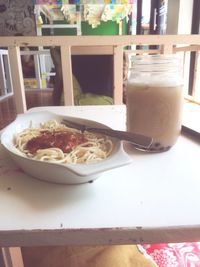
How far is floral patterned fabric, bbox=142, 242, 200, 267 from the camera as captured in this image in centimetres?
79

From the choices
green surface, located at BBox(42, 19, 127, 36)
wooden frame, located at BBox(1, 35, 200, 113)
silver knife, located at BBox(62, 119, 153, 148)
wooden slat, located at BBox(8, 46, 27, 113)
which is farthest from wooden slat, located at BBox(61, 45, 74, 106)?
green surface, located at BBox(42, 19, 127, 36)

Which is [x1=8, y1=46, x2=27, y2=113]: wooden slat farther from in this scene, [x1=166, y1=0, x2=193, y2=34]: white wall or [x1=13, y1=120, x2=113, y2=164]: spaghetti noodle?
[x1=166, y1=0, x2=193, y2=34]: white wall

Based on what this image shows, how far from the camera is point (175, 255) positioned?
819 millimetres

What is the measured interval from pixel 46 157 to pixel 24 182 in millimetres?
46

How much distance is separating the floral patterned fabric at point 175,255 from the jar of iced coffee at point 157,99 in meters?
0.48

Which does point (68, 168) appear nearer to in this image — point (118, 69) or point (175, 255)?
point (175, 255)

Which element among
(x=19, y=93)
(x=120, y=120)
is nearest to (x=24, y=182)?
(x=120, y=120)

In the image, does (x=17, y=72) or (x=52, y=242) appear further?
(x=17, y=72)

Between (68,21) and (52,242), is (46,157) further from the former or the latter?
(68,21)

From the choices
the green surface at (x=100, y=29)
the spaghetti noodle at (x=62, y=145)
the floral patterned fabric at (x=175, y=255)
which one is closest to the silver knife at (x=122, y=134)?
the spaghetti noodle at (x=62, y=145)

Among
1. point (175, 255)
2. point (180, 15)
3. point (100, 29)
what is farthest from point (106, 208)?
point (100, 29)

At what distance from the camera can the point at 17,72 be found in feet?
3.73

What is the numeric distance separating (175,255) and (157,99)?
0.61 m

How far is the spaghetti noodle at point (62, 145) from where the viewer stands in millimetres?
369
